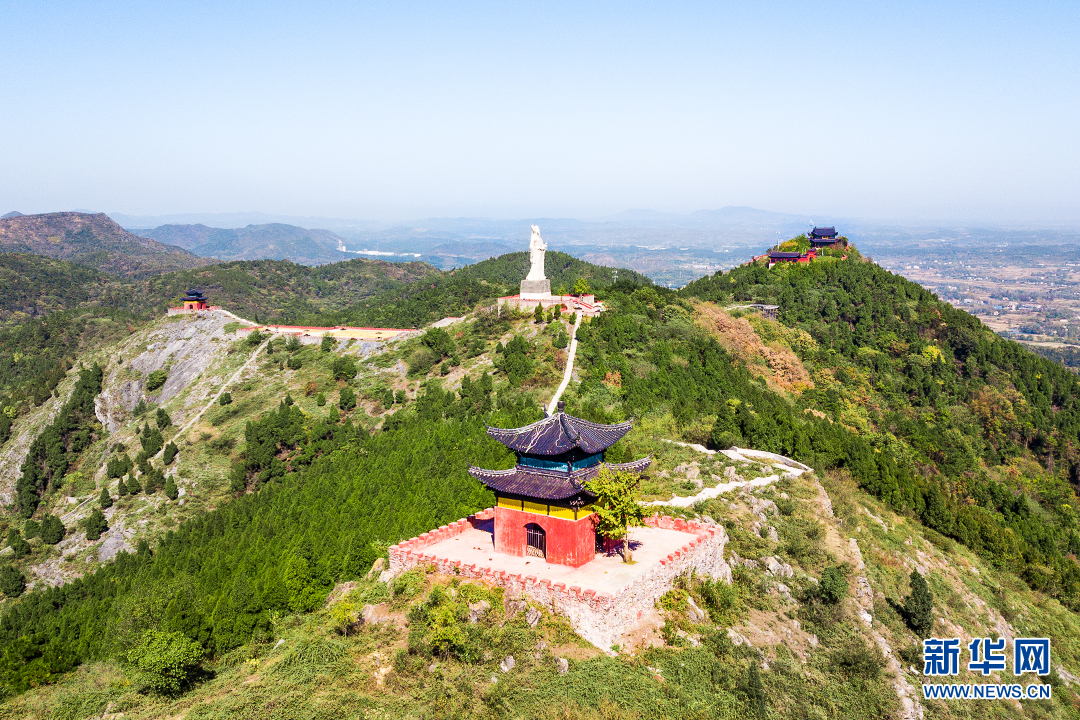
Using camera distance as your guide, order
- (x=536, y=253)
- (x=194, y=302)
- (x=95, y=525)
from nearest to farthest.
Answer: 1. (x=95, y=525)
2. (x=536, y=253)
3. (x=194, y=302)

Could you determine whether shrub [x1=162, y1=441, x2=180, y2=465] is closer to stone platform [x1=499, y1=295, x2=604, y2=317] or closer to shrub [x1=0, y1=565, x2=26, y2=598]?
shrub [x1=0, y1=565, x2=26, y2=598]

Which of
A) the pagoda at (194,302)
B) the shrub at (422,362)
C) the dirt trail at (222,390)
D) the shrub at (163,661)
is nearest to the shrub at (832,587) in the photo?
the shrub at (163,661)

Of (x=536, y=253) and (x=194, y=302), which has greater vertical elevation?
(x=536, y=253)

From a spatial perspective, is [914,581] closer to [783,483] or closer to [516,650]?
[783,483]

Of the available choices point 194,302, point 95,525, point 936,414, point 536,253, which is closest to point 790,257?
point 936,414

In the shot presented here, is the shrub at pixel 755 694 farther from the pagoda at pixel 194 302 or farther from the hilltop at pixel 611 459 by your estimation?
the pagoda at pixel 194 302

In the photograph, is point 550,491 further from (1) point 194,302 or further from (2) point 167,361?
(1) point 194,302

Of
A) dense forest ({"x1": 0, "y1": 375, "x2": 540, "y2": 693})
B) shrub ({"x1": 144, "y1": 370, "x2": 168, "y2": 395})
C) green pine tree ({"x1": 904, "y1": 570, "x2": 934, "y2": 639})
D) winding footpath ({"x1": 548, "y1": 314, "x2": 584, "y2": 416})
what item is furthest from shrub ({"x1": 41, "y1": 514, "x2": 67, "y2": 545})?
green pine tree ({"x1": 904, "y1": 570, "x2": 934, "y2": 639})
